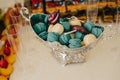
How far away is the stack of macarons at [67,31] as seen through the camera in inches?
33.5

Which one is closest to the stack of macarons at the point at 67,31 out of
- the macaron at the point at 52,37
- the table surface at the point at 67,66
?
the macaron at the point at 52,37

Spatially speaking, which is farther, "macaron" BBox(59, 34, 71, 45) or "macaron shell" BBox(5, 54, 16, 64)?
"macaron shell" BBox(5, 54, 16, 64)

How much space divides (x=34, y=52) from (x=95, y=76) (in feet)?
0.93

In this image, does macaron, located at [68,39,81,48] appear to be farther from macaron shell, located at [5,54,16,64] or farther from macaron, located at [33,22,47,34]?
macaron shell, located at [5,54,16,64]

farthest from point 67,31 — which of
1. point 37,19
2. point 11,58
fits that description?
point 11,58

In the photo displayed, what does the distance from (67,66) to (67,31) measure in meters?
0.13

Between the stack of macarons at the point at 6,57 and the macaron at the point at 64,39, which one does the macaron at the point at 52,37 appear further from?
the stack of macarons at the point at 6,57

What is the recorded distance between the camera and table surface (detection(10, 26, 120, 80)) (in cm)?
87

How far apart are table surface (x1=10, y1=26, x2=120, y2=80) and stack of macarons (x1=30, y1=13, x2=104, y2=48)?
0.34 ft

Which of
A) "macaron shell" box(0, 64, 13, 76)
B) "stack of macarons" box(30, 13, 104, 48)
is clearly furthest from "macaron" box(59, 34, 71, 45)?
"macaron shell" box(0, 64, 13, 76)

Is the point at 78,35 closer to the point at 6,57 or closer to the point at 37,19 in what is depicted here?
the point at 37,19

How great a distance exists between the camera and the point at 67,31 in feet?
2.89

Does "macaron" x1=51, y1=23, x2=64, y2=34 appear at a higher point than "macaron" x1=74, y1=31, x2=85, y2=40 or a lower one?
higher

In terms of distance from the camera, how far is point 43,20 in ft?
3.08
